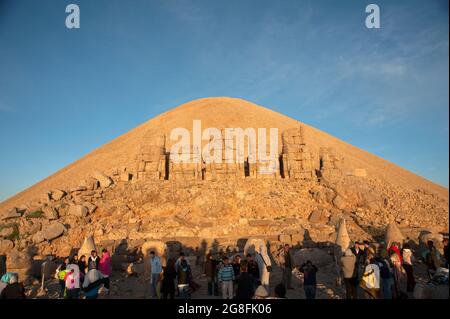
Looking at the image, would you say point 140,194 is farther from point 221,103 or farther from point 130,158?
point 221,103

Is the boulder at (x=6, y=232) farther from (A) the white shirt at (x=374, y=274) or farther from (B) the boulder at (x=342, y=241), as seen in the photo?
(A) the white shirt at (x=374, y=274)

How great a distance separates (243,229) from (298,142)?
347 inches

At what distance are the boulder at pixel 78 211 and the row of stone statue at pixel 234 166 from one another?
4.67m

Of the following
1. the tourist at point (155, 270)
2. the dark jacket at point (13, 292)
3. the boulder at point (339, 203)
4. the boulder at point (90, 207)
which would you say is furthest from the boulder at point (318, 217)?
the dark jacket at point (13, 292)

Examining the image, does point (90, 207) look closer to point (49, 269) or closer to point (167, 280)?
point (49, 269)

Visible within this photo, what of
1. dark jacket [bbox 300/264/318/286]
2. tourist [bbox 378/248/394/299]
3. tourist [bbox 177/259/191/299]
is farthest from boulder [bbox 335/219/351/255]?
tourist [bbox 177/259/191/299]

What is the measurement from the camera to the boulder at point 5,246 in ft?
44.5

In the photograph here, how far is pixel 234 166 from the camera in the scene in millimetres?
20688

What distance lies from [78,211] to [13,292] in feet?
34.6

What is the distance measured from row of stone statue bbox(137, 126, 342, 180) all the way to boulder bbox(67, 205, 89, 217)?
467cm

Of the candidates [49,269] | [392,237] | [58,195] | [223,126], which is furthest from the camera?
[223,126]

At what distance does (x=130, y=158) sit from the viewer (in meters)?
37.8

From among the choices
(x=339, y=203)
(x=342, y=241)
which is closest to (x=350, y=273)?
(x=342, y=241)
